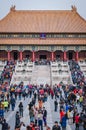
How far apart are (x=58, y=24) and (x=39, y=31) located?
4.47 metres

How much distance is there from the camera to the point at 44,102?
34719mm

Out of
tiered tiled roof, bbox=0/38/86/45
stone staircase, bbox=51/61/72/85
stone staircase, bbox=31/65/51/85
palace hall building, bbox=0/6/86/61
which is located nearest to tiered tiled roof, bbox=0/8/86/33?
palace hall building, bbox=0/6/86/61

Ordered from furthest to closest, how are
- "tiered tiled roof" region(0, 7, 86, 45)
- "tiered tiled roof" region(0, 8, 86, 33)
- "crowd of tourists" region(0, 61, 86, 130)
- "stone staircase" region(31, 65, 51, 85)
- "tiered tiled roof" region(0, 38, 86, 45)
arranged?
"tiered tiled roof" region(0, 8, 86, 33) → "tiered tiled roof" region(0, 7, 86, 45) → "tiered tiled roof" region(0, 38, 86, 45) → "stone staircase" region(31, 65, 51, 85) → "crowd of tourists" region(0, 61, 86, 130)

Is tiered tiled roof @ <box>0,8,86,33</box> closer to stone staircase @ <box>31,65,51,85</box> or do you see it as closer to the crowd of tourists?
stone staircase @ <box>31,65,51,85</box>

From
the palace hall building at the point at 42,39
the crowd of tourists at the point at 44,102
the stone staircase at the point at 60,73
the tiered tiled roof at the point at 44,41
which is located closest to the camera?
the crowd of tourists at the point at 44,102

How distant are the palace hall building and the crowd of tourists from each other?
15.7 m

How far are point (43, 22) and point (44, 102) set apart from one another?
1800 inches

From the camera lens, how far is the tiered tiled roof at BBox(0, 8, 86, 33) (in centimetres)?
7656

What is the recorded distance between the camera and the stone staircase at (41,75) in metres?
51.5

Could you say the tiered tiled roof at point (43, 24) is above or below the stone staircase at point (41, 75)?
above

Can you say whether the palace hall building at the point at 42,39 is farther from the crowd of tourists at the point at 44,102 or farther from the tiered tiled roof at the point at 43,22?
the crowd of tourists at the point at 44,102

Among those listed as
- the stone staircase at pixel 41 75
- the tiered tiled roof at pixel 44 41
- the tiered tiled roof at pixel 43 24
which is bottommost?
the stone staircase at pixel 41 75

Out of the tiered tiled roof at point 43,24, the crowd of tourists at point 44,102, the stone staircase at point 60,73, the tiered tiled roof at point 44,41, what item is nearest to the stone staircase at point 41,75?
the stone staircase at point 60,73

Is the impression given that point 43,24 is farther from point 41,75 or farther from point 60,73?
point 60,73
